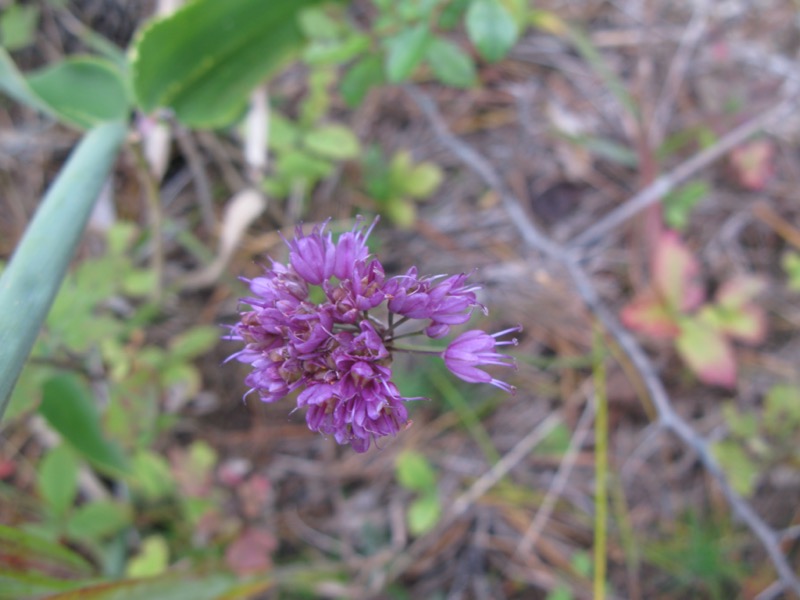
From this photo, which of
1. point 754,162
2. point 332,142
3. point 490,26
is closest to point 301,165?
point 332,142

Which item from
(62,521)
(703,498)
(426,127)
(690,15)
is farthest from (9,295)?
(690,15)

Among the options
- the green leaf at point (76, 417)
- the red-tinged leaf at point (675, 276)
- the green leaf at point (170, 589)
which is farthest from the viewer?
the red-tinged leaf at point (675, 276)

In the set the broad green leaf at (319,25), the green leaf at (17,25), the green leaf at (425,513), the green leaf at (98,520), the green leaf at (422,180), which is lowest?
the green leaf at (425,513)

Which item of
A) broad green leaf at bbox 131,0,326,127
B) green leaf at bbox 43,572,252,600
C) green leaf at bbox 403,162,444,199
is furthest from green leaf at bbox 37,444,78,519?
green leaf at bbox 403,162,444,199

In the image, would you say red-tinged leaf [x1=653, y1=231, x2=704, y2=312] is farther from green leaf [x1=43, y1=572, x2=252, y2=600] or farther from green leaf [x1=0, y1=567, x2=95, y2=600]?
green leaf [x1=0, y1=567, x2=95, y2=600]

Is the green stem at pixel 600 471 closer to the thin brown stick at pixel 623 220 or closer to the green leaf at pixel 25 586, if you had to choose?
the thin brown stick at pixel 623 220

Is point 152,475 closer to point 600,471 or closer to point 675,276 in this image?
point 600,471

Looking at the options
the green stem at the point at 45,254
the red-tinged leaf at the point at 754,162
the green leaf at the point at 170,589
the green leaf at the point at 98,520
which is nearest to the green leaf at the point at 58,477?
the green leaf at the point at 98,520
